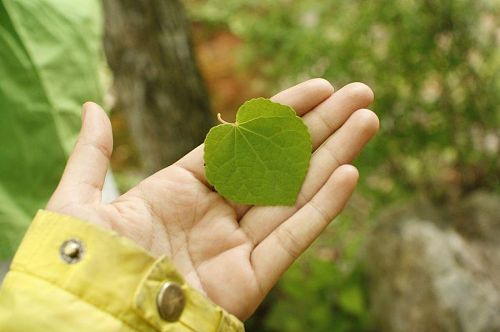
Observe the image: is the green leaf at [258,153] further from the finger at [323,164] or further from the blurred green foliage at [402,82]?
the blurred green foliage at [402,82]

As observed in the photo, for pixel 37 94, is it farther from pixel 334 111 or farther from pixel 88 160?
pixel 334 111

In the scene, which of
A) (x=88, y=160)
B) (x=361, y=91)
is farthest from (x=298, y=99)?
(x=88, y=160)

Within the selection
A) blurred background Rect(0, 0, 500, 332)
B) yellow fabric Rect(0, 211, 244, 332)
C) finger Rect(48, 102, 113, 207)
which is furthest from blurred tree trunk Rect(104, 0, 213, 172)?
yellow fabric Rect(0, 211, 244, 332)

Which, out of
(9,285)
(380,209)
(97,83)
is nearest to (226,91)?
(380,209)

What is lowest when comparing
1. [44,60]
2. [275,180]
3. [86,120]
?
[275,180]

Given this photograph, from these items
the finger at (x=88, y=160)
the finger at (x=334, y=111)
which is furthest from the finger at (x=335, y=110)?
the finger at (x=88, y=160)

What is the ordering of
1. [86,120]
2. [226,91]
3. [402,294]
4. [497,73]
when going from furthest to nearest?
[226,91]
[497,73]
[402,294]
[86,120]

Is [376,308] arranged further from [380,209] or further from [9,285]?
[9,285]
